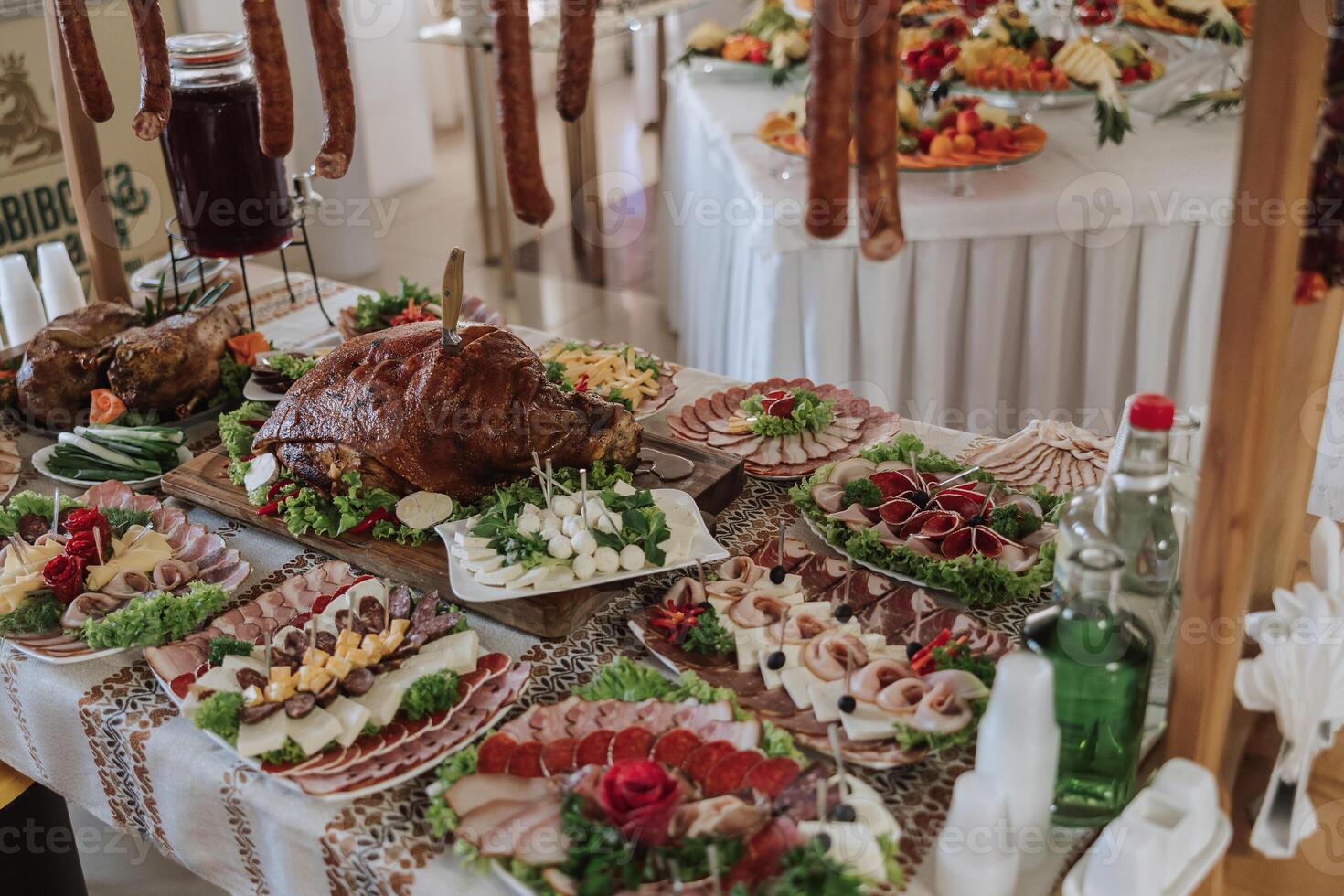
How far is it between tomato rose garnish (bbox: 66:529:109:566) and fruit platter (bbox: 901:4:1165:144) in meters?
2.54

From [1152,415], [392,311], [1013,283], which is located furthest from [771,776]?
[1013,283]

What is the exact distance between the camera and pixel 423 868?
1180 millimetres

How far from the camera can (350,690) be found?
53.5 inches

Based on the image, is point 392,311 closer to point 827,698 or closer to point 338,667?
point 338,667

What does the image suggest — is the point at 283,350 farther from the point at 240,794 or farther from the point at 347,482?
the point at 240,794

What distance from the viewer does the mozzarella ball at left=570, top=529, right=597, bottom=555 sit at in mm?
1529

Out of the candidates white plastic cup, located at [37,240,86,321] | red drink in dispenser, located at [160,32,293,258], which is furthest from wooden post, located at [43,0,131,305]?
red drink in dispenser, located at [160,32,293,258]

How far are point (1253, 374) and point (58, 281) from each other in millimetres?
2396

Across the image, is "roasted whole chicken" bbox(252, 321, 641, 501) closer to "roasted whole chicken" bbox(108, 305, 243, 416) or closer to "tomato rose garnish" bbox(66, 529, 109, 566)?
"tomato rose garnish" bbox(66, 529, 109, 566)

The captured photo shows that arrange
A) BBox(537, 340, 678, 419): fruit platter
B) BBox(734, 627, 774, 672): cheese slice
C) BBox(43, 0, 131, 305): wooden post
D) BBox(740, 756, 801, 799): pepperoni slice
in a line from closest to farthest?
BBox(740, 756, 801, 799): pepperoni slice
BBox(734, 627, 774, 672): cheese slice
BBox(537, 340, 678, 419): fruit platter
BBox(43, 0, 131, 305): wooden post

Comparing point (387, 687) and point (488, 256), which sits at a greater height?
point (387, 687)

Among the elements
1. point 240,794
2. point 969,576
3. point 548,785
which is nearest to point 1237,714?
point 969,576

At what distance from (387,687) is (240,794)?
193 millimetres

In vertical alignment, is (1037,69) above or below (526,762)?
above
